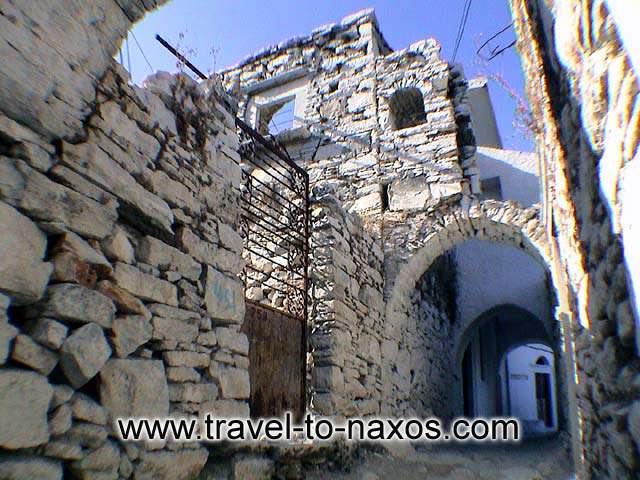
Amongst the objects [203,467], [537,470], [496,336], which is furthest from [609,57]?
[496,336]

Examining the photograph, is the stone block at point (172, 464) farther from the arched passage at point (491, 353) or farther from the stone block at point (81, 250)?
the arched passage at point (491, 353)

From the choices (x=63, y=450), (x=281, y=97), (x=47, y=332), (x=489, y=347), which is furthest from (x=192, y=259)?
(x=489, y=347)

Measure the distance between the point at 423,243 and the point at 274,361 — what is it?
2.59 meters

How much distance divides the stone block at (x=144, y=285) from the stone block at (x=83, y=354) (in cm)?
25

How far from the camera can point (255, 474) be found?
107 inches

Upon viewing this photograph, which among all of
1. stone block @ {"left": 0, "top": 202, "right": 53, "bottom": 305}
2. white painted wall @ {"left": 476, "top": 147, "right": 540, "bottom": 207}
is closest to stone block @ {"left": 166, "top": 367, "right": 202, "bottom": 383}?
stone block @ {"left": 0, "top": 202, "right": 53, "bottom": 305}

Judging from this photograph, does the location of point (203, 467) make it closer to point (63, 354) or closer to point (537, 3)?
point (63, 354)

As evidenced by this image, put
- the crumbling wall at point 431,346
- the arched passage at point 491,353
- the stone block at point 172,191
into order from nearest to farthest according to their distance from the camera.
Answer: the stone block at point 172,191
the crumbling wall at point 431,346
the arched passage at point 491,353

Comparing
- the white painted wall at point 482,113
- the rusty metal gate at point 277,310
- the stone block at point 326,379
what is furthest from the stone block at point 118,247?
the white painted wall at point 482,113

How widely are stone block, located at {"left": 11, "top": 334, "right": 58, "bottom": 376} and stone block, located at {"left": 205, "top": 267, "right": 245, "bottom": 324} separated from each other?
0.96 metres

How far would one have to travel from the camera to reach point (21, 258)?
61.3 inches

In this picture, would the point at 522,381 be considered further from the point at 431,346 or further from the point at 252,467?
the point at 252,467

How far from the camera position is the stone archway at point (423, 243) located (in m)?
5.12

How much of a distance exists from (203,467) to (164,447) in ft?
1.40
